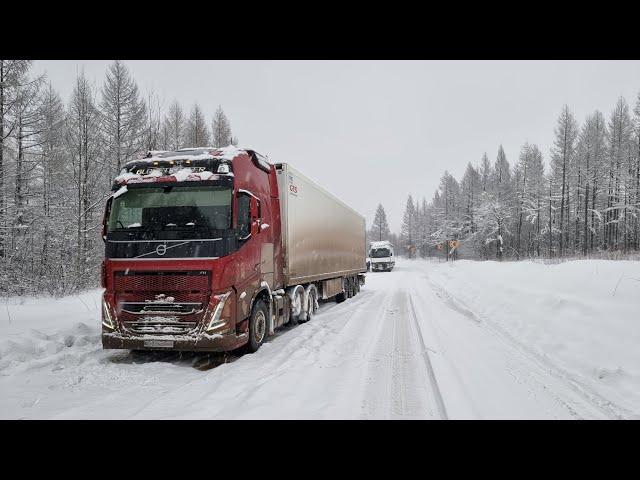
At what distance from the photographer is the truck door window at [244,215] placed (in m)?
6.46

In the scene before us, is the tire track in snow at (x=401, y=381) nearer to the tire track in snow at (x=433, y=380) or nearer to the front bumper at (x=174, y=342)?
the tire track in snow at (x=433, y=380)

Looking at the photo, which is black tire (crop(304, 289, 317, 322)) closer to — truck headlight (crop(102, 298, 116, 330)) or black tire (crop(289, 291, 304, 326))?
black tire (crop(289, 291, 304, 326))

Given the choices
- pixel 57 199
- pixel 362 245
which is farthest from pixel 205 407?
pixel 57 199

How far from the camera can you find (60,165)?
946 inches

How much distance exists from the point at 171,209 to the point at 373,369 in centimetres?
448

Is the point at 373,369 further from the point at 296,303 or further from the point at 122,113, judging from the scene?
the point at 122,113

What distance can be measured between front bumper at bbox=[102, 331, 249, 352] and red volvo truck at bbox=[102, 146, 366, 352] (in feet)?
0.06

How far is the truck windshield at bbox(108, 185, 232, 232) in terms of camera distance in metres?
6.20

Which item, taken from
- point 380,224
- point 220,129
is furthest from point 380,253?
point 380,224

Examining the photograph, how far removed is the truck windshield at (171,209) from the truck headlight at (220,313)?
1.23m

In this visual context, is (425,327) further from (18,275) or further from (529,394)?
(18,275)

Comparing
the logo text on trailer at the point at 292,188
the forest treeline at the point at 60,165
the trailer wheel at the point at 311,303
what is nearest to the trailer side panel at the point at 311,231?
the logo text on trailer at the point at 292,188

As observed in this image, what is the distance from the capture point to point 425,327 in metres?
8.72

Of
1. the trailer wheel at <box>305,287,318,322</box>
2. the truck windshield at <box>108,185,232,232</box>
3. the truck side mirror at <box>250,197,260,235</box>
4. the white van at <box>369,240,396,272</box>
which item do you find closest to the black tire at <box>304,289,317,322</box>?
the trailer wheel at <box>305,287,318,322</box>
